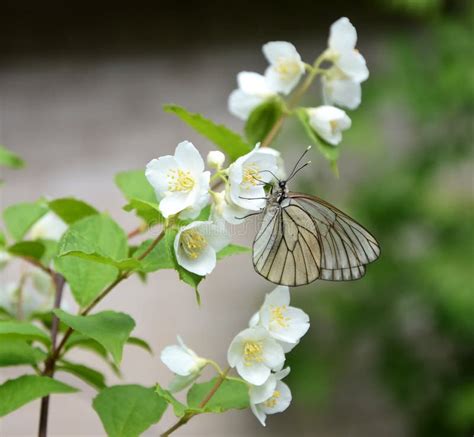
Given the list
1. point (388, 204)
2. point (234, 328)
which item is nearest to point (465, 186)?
point (388, 204)

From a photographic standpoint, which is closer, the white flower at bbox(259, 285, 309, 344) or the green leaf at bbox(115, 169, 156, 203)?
the white flower at bbox(259, 285, 309, 344)

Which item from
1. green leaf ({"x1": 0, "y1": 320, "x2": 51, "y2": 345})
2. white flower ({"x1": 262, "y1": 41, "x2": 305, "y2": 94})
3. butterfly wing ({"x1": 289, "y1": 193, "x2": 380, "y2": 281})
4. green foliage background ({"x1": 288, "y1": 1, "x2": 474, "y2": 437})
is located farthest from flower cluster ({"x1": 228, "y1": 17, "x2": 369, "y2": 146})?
green foliage background ({"x1": 288, "y1": 1, "x2": 474, "y2": 437})

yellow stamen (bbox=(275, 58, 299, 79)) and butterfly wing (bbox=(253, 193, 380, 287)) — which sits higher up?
yellow stamen (bbox=(275, 58, 299, 79))

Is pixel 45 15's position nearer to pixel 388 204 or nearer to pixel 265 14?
pixel 265 14

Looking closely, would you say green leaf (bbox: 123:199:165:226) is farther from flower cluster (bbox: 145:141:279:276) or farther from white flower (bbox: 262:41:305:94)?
white flower (bbox: 262:41:305:94)

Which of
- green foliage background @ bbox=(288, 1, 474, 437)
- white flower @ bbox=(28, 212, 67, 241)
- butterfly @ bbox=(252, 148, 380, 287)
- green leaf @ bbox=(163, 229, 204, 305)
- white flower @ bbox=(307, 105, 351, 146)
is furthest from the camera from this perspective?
green foliage background @ bbox=(288, 1, 474, 437)

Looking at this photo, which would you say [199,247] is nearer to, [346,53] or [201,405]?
[201,405]

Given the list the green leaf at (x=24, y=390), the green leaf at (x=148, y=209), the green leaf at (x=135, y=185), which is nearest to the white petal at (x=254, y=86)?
the green leaf at (x=135, y=185)

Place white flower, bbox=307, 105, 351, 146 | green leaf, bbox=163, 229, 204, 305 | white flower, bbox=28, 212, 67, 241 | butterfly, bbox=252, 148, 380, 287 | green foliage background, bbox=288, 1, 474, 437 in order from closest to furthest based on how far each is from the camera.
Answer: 1. green leaf, bbox=163, 229, 204, 305
2. butterfly, bbox=252, 148, 380, 287
3. white flower, bbox=307, 105, 351, 146
4. white flower, bbox=28, 212, 67, 241
5. green foliage background, bbox=288, 1, 474, 437
